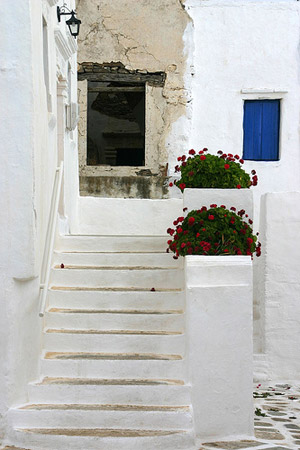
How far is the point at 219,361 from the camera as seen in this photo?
19.9ft

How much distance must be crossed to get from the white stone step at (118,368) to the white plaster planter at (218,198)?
163 centimetres

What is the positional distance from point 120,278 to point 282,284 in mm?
2657

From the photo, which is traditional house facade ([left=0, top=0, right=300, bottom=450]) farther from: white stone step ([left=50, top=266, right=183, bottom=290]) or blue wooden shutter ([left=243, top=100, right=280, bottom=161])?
blue wooden shutter ([left=243, top=100, right=280, bottom=161])

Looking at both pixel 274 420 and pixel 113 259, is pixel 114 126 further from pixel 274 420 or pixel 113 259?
pixel 274 420

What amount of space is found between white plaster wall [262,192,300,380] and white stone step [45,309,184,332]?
8.26ft

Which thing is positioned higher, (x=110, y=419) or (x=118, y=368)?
(x=118, y=368)

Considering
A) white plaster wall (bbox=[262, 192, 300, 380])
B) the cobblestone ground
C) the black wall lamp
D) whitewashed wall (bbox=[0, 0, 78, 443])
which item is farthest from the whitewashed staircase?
the black wall lamp

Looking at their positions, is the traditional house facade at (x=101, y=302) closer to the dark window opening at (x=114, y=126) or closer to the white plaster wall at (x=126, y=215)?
the white plaster wall at (x=126, y=215)

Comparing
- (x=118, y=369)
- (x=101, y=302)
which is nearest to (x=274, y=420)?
(x=118, y=369)

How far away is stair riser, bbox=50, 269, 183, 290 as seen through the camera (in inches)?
290

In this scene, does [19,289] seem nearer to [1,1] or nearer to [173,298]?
[173,298]

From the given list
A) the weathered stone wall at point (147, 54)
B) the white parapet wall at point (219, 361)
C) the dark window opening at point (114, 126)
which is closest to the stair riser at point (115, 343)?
the white parapet wall at point (219, 361)

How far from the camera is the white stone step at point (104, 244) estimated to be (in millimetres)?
8047

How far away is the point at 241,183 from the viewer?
7.18 metres
